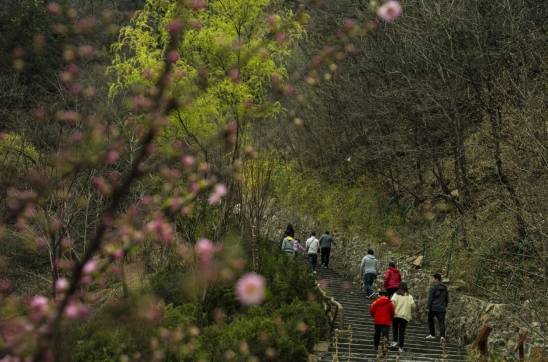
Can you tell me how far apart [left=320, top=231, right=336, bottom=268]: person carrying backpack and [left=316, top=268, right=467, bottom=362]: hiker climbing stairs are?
438cm

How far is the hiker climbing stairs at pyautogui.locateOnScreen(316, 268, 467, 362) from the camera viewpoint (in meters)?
10.7

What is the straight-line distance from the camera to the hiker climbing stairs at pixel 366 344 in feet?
35.2

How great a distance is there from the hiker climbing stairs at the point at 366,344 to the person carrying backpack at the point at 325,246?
438 cm

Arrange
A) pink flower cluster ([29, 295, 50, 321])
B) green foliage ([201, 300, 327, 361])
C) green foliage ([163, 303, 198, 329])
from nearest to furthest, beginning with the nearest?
pink flower cluster ([29, 295, 50, 321]) → green foliage ([201, 300, 327, 361]) → green foliage ([163, 303, 198, 329])

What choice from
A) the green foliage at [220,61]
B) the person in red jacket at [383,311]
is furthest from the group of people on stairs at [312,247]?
the person in red jacket at [383,311]

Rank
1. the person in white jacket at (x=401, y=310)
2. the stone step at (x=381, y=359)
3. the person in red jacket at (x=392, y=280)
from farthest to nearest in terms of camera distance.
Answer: the person in red jacket at (x=392, y=280)
the person in white jacket at (x=401, y=310)
the stone step at (x=381, y=359)

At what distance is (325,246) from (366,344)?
8847mm

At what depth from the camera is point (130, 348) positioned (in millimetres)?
9094

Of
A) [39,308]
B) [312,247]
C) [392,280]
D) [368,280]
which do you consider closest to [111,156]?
[39,308]

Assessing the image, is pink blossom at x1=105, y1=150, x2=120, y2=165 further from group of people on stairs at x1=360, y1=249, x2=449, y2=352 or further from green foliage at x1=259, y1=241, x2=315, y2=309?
green foliage at x1=259, y1=241, x2=315, y2=309

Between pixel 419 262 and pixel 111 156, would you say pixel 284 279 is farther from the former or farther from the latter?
pixel 111 156

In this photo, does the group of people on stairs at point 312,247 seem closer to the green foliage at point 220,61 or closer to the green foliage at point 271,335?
the green foliage at point 220,61

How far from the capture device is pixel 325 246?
67.6ft

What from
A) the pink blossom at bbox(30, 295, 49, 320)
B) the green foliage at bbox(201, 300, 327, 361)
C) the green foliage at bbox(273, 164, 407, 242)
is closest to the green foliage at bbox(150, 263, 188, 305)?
the green foliage at bbox(201, 300, 327, 361)
